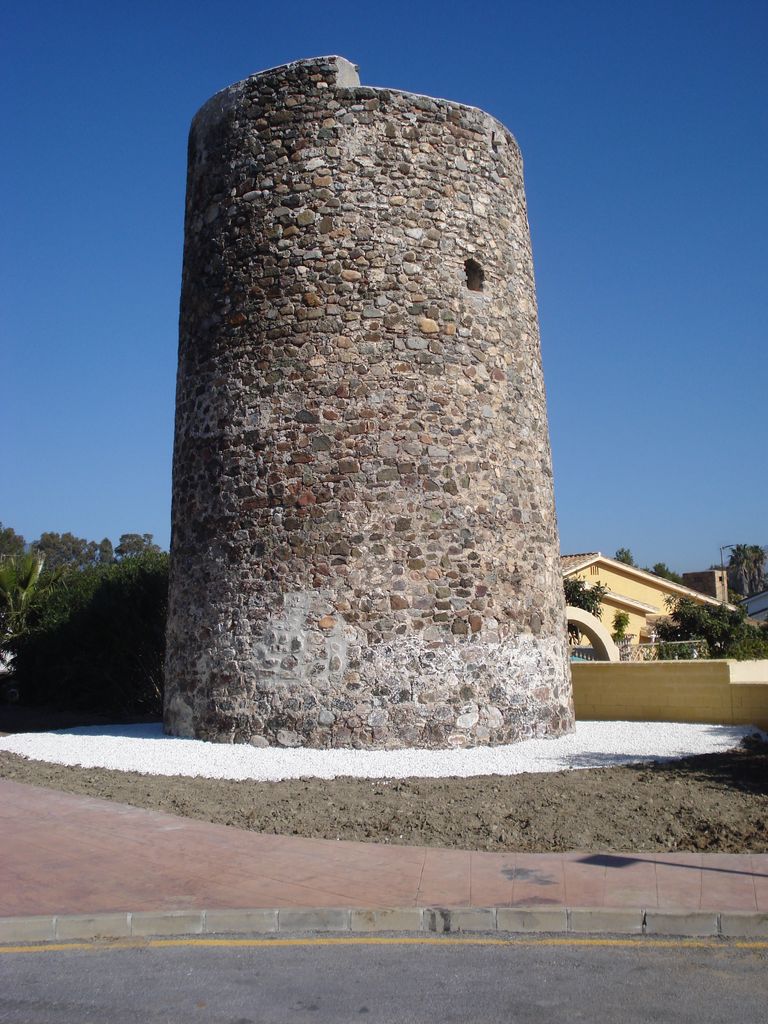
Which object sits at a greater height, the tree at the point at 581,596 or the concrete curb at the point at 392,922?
the tree at the point at 581,596

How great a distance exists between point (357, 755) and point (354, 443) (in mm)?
3357

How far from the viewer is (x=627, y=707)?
1355 centimetres

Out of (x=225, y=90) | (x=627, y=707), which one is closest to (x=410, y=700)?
(x=627, y=707)

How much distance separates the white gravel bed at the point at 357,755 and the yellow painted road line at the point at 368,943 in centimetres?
407

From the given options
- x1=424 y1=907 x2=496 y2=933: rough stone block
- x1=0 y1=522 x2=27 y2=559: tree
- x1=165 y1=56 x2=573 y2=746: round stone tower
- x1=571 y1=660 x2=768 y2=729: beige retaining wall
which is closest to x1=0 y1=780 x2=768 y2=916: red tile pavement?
x1=424 y1=907 x2=496 y2=933: rough stone block

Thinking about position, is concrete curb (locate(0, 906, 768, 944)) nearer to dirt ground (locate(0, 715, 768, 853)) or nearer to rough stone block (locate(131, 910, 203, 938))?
rough stone block (locate(131, 910, 203, 938))

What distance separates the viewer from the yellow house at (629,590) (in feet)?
106

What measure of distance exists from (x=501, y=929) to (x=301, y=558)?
19.3ft

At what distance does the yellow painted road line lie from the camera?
5.00 m

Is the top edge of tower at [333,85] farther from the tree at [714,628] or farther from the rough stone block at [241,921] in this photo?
the tree at [714,628]

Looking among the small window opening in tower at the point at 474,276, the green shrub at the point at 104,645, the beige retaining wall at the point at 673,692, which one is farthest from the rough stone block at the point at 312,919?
the green shrub at the point at 104,645

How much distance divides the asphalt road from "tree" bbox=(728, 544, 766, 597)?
252 ft

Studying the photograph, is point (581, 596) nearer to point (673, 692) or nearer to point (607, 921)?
point (673, 692)

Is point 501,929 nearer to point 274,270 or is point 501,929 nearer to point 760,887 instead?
point 760,887
